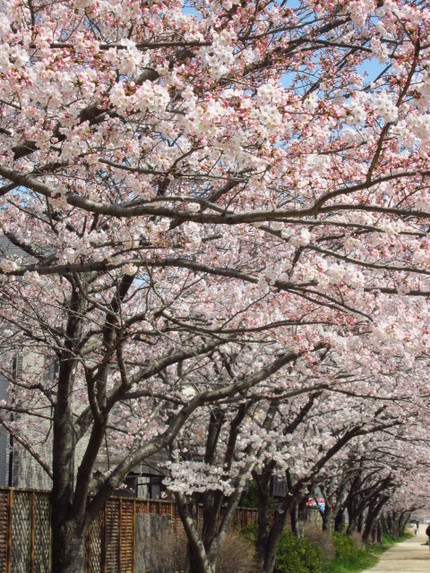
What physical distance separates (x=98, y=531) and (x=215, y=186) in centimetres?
875

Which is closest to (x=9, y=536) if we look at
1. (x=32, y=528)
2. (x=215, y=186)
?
(x=32, y=528)

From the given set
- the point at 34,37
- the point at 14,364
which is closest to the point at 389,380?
the point at 14,364

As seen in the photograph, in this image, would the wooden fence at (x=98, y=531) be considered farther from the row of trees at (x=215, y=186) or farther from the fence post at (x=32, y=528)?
the row of trees at (x=215, y=186)

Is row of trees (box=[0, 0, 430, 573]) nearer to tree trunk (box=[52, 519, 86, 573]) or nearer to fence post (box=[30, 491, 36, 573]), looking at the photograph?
tree trunk (box=[52, 519, 86, 573])

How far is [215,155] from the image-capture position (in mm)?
5703

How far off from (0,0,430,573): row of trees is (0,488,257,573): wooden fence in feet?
6.66

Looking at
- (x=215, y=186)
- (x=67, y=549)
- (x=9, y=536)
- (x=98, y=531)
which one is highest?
(x=215, y=186)

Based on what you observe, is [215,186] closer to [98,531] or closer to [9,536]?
[9,536]

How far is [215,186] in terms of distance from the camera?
27.5ft

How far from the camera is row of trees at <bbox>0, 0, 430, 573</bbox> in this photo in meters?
5.39

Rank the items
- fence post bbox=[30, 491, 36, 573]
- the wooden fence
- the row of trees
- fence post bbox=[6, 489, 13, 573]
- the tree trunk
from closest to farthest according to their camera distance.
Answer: the row of trees < the tree trunk < fence post bbox=[6, 489, 13, 573] < the wooden fence < fence post bbox=[30, 491, 36, 573]

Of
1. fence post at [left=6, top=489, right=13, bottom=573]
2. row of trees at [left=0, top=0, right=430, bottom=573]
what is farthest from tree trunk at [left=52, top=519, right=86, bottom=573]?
fence post at [left=6, top=489, right=13, bottom=573]

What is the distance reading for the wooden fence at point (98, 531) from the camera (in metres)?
11.9

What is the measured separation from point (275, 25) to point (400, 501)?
4915cm
